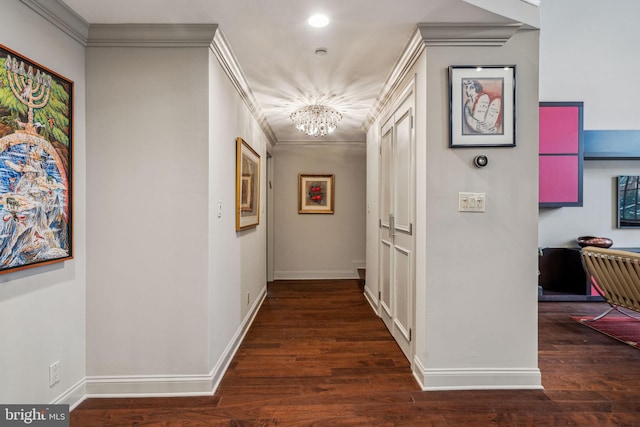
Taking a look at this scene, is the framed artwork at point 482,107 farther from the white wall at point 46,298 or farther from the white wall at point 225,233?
the white wall at point 46,298

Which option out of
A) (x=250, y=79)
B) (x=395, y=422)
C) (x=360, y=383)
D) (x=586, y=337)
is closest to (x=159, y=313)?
(x=360, y=383)

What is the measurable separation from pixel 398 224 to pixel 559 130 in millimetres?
2951

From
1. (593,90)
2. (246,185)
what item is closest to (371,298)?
(246,185)

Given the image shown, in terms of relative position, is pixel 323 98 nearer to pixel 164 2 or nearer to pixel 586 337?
pixel 164 2

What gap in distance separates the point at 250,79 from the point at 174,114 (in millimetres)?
1062

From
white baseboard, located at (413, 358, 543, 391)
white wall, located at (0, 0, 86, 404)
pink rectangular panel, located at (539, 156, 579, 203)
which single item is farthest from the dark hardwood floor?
pink rectangular panel, located at (539, 156, 579, 203)

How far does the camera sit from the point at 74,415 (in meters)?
1.84

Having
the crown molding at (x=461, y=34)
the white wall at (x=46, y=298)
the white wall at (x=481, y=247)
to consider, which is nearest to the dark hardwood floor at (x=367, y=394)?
the white wall at (x=481, y=247)

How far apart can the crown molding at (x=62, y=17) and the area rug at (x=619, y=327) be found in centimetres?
475

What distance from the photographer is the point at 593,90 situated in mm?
4617

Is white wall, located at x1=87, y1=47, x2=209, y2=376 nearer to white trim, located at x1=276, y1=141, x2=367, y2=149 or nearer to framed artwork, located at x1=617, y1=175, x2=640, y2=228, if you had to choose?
white trim, located at x1=276, y1=141, x2=367, y2=149

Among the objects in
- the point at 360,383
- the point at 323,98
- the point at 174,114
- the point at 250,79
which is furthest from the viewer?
the point at 323,98

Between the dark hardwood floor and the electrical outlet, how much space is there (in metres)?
0.25

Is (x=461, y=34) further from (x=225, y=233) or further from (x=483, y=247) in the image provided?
(x=225, y=233)
